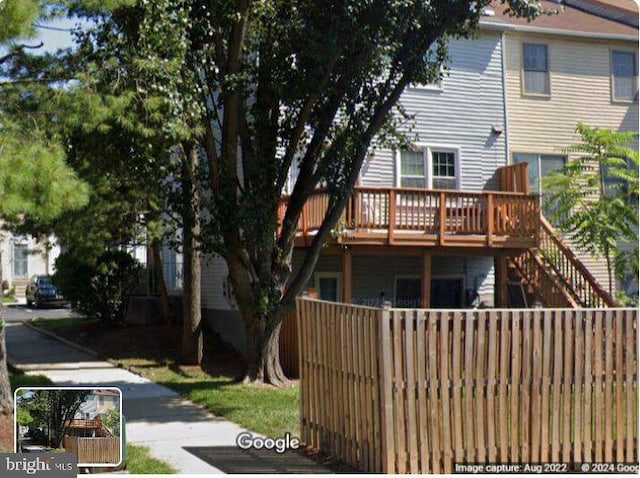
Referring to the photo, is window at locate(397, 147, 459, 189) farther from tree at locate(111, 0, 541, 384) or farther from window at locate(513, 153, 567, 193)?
tree at locate(111, 0, 541, 384)

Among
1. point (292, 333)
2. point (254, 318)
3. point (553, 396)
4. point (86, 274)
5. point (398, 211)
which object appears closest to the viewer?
point (553, 396)

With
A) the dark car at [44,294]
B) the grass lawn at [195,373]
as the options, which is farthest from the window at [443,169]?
the dark car at [44,294]

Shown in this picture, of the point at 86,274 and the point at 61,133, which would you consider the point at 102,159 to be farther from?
the point at 86,274

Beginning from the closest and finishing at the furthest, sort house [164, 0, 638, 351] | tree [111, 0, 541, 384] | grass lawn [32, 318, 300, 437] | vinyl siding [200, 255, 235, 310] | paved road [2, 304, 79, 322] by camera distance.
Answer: grass lawn [32, 318, 300, 437] < tree [111, 0, 541, 384] < house [164, 0, 638, 351] < vinyl siding [200, 255, 235, 310] < paved road [2, 304, 79, 322]

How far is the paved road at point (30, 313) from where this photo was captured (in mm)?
26688

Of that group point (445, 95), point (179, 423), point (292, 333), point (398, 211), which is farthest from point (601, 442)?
point (445, 95)

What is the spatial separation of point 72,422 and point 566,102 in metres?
17.4

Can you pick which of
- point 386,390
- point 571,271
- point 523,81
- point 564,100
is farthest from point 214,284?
point 386,390

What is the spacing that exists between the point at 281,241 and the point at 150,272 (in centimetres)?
808

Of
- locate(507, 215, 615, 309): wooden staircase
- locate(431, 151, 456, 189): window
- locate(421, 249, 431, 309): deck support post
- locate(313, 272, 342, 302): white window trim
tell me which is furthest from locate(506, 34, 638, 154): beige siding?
locate(313, 272, 342, 302): white window trim

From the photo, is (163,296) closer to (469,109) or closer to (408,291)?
(408,291)

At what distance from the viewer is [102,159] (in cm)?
1188

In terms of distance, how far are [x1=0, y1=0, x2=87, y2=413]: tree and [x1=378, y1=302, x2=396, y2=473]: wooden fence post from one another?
137 inches

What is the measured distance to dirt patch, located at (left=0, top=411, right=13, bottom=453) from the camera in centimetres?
802
